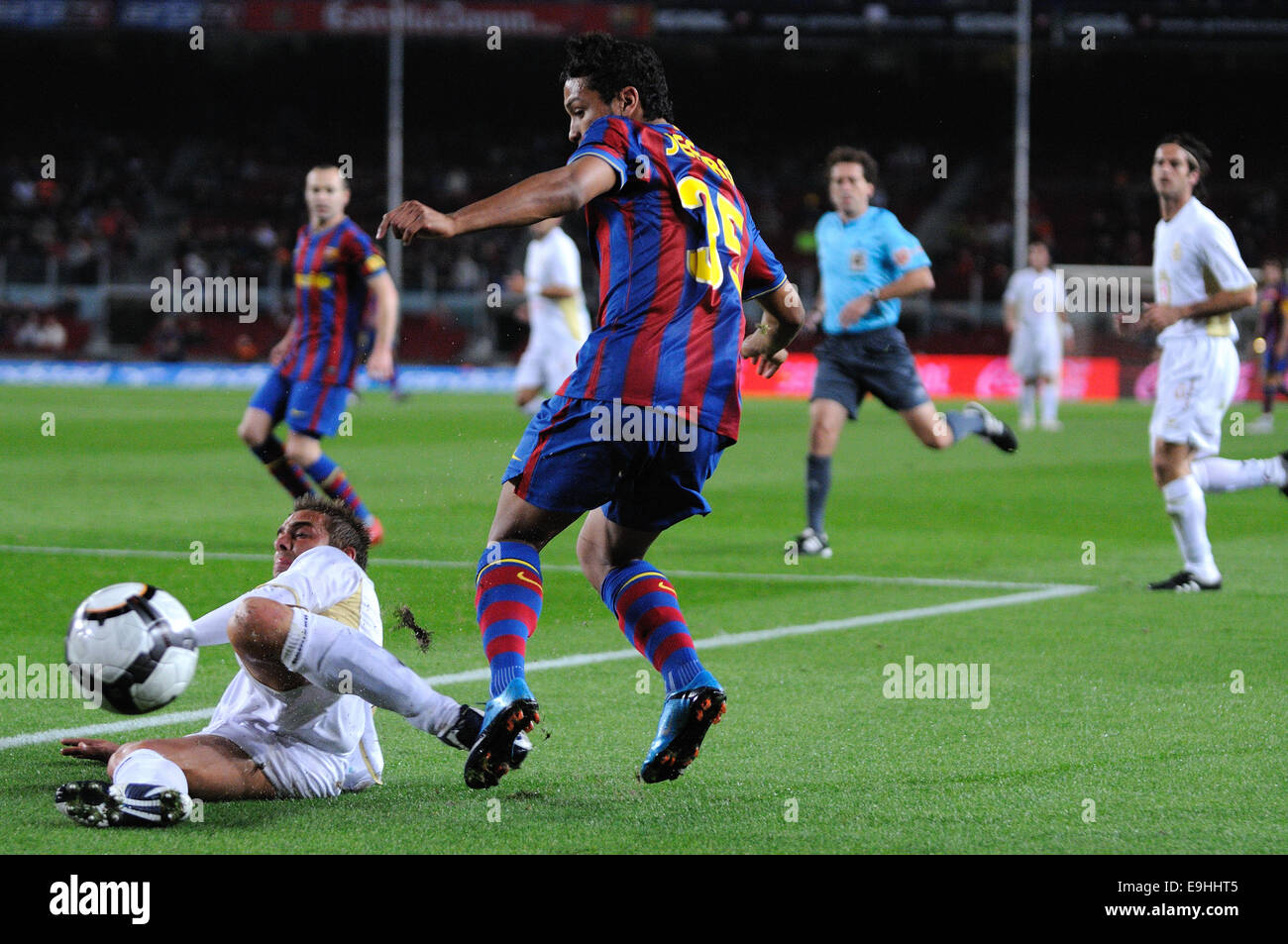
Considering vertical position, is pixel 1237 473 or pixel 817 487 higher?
pixel 1237 473

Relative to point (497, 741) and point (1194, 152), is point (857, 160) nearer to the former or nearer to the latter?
point (1194, 152)

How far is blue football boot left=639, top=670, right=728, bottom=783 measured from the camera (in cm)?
441

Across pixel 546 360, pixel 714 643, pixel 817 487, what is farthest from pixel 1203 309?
pixel 546 360

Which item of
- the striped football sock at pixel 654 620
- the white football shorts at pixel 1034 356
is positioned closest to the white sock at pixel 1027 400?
the white football shorts at pixel 1034 356

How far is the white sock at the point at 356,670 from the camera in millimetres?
4141

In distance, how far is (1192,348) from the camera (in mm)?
8812

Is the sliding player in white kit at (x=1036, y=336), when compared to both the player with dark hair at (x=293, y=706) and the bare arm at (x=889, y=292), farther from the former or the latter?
the player with dark hair at (x=293, y=706)

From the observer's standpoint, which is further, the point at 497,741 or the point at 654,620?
the point at 654,620

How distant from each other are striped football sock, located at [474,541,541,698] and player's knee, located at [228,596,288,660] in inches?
22.1

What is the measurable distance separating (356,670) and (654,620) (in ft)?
2.97

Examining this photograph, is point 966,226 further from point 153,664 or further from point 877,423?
point 153,664

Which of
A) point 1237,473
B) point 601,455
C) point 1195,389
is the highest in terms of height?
point 1195,389

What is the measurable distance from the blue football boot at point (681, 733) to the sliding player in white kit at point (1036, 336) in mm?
18422

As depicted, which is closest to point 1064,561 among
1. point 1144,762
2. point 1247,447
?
point 1144,762
